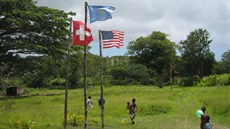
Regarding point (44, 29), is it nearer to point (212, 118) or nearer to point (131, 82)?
point (212, 118)

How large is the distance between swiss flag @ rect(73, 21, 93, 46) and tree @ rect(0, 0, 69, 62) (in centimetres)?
1652

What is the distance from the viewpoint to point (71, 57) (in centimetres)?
3928

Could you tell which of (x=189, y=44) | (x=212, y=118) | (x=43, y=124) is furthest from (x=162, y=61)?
(x=43, y=124)

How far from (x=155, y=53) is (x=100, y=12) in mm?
69359

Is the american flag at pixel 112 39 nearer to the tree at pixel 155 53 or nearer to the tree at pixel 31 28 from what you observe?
the tree at pixel 31 28

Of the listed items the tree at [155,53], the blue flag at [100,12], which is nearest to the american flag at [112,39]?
the blue flag at [100,12]

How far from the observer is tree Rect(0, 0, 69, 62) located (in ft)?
114

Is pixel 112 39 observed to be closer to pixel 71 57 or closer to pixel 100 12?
pixel 100 12

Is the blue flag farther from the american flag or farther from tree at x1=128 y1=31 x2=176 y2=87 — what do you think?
tree at x1=128 y1=31 x2=176 y2=87

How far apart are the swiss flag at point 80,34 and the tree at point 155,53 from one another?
66.3 metres

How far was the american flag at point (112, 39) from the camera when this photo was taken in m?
21.2

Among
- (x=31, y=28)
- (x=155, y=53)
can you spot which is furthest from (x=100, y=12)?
(x=155, y=53)

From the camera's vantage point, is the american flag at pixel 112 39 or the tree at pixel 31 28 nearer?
the american flag at pixel 112 39

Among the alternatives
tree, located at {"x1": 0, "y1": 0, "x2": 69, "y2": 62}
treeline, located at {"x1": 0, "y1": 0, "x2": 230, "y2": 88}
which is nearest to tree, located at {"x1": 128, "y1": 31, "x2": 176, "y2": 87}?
treeline, located at {"x1": 0, "y1": 0, "x2": 230, "y2": 88}
